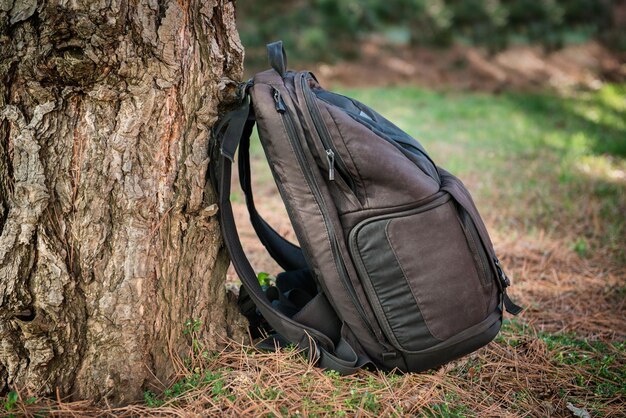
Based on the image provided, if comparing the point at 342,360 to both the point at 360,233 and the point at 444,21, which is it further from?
the point at 444,21

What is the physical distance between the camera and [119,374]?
1.62 metres

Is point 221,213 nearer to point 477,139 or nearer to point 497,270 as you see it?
point 497,270

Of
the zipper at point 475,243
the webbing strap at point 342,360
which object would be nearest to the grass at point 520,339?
the webbing strap at point 342,360

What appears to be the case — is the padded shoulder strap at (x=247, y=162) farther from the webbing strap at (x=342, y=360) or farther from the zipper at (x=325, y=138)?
the webbing strap at (x=342, y=360)

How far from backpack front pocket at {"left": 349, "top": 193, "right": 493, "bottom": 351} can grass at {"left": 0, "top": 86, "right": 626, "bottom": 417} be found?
199mm

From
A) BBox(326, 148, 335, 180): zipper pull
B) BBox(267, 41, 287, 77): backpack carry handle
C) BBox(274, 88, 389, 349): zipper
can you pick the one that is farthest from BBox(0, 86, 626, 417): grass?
BBox(267, 41, 287, 77): backpack carry handle

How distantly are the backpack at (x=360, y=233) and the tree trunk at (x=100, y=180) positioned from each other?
162 mm

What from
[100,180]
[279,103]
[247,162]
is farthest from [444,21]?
[100,180]

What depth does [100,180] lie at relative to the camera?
5.07ft

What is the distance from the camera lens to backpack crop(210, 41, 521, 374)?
5.52 ft

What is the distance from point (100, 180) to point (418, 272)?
100cm

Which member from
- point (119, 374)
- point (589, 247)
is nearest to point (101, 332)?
point (119, 374)

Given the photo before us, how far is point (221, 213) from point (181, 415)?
612 mm

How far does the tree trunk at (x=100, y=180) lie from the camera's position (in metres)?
1.46
